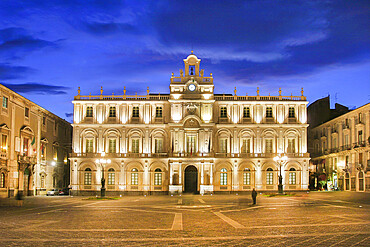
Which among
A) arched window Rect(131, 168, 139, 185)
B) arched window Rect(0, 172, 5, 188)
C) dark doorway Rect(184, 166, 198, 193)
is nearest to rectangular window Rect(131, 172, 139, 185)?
arched window Rect(131, 168, 139, 185)

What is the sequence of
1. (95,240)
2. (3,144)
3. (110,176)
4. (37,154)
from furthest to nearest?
(110,176) → (37,154) → (3,144) → (95,240)

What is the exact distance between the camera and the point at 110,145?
198 feet

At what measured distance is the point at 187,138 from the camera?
5903cm

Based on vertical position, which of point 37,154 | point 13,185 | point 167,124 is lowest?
point 13,185

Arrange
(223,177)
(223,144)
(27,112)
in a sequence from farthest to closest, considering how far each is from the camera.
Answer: (223,144) → (223,177) → (27,112)

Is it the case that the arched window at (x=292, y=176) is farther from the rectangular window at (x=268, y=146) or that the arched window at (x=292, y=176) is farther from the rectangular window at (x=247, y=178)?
the rectangular window at (x=247, y=178)

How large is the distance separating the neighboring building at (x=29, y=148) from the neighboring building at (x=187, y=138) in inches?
→ 164

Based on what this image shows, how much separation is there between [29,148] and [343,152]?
43095mm

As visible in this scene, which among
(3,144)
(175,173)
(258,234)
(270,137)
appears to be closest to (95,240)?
(258,234)

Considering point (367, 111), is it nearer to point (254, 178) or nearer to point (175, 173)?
point (254, 178)

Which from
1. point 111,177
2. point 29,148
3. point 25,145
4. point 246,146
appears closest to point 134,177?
point 111,177

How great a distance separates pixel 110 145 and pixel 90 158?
10.7 ft

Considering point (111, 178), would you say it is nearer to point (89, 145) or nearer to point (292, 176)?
point (89, 145)

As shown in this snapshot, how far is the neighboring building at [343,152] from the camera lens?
57.2 meters
